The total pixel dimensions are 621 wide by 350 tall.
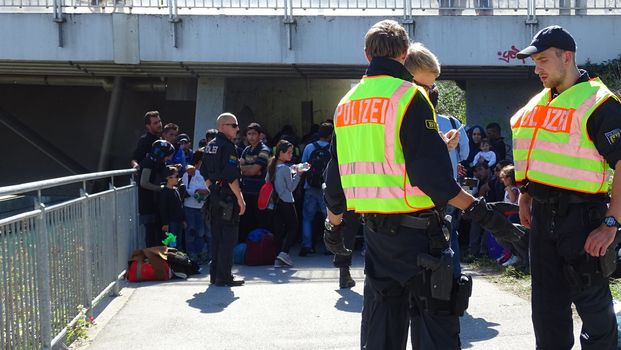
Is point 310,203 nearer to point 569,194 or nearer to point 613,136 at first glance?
point 569,194

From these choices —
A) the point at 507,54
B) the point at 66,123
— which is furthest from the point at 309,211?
the point at 66,123

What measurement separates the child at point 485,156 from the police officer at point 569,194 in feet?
20.7

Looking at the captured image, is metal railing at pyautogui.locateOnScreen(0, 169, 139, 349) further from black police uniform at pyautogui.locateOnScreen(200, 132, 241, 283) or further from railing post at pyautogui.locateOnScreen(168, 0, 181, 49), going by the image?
railing post at pyautogui.locateOnScreen(168, 0, 181, 49)

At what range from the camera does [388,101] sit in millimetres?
3896

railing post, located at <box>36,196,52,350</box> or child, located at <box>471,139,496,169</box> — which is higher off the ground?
child, located at <box>471,139,496,169</box>

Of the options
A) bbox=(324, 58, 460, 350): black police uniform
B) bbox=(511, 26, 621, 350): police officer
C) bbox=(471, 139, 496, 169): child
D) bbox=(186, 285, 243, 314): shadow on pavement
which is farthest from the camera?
bbox=(471, 139, 496, 169): child

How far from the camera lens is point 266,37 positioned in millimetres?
12438

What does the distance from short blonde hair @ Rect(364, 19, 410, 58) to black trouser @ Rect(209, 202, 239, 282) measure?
15.3 feet

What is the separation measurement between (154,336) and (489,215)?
3.51 m

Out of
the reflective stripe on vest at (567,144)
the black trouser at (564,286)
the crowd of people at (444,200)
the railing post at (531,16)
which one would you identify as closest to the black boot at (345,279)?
the crowd of people at (444,200)

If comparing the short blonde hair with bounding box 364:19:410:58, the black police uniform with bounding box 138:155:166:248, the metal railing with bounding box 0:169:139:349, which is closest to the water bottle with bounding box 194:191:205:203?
the black police uniform with bounding box 138:155:166:248

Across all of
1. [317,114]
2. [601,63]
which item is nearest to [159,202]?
[601,63]

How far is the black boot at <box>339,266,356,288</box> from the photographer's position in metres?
8.17

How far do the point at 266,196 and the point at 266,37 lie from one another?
11.1ft
